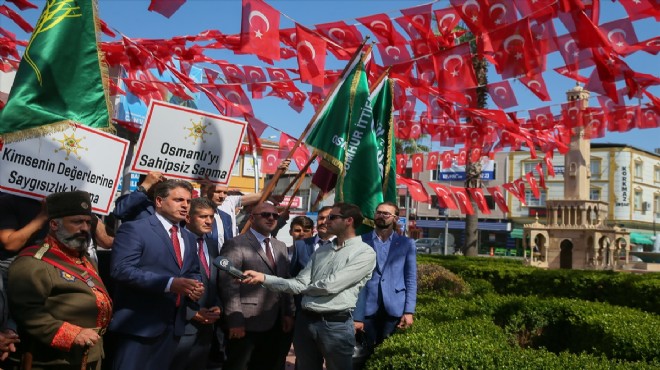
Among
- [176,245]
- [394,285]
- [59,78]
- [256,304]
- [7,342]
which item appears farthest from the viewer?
[394,285]

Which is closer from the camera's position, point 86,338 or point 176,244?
point 86,338

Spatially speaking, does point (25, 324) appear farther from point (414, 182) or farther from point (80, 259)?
point (414, 182)

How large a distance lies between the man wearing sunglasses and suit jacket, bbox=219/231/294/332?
0.51m

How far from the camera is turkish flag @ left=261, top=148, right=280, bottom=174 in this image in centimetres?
1485

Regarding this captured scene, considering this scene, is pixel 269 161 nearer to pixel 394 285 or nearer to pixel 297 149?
pixel 297 149

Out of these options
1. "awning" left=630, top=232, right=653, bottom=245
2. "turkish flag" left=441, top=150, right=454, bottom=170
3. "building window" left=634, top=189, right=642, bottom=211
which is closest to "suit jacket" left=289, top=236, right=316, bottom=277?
"turkish flag" left=441, top=150, right=454, bottom=170

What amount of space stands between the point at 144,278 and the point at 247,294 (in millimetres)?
1416

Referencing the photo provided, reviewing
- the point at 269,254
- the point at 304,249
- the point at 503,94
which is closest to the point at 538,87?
the point at 503,94

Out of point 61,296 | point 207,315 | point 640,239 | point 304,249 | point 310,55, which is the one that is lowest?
point 207,315

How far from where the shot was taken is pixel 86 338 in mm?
3775

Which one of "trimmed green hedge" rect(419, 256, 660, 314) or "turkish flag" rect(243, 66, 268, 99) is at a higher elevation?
"turkish flag" rect(243, 66, 268, 99)

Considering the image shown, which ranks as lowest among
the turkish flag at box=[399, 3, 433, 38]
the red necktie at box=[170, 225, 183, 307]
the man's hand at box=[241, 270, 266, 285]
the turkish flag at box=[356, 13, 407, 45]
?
the man's hand at box=[241, 270, 266, 285]

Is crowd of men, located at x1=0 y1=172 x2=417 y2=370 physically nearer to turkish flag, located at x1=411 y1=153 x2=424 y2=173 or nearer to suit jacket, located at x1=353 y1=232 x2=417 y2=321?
suit jacket, located at x1=353 y1=232 x2=417 y2=321

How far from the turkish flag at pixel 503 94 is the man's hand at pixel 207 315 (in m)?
7.22
